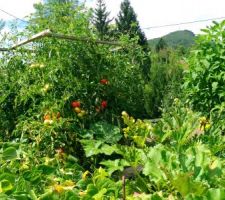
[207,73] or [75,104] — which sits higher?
[207,73]

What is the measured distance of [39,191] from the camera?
988 mm

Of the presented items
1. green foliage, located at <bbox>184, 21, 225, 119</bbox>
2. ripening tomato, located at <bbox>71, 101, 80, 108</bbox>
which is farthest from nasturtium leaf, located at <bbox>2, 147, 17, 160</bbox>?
green foliage, located at <bbox>184, 21, 225, 119</bbox>

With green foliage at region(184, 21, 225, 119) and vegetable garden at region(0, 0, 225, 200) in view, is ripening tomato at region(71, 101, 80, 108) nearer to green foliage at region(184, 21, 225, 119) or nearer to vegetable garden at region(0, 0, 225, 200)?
vegetable garden at region(0, 0, 225, 200)

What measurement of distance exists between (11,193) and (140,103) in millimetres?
3065

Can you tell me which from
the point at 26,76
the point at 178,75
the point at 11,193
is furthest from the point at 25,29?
the point at 178,75

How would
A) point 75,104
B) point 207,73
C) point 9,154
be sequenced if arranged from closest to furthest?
point 9,154 → point 75,104 → point 207,73

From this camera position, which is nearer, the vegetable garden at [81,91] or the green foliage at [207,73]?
the vegetable garden at [81,91]

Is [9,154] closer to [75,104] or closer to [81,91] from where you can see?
[75,104]

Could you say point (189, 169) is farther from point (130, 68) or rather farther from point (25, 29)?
point (25, 29)

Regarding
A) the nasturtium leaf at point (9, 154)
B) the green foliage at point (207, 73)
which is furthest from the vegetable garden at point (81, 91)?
the nasturtium leaf at point (9, 154)

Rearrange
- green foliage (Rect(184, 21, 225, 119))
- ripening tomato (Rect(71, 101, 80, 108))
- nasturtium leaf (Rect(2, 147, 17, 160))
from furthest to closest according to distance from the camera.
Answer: green foliage (Rect(184, 21, 225, 119))
ripening tomato (Rect(71, 101, 80, 108))
nasturtium leaf (Rect(2, 147, 17, 160))

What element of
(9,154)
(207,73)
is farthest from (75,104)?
(9,154)

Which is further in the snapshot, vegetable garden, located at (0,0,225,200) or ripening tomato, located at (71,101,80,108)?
ripening tomato, located at (71,101,80,108)

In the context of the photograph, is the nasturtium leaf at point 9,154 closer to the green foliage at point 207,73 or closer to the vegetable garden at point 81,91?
the vegetable garden at point 81,91
